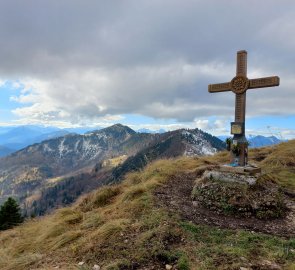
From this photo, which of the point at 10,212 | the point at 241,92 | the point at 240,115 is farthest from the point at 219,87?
the point at 10,212

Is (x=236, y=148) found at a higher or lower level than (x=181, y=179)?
higher

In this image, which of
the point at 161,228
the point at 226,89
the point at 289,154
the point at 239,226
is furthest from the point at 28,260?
the point at 289,154

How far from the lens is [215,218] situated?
8664mm

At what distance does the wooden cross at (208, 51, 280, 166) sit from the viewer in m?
11.7

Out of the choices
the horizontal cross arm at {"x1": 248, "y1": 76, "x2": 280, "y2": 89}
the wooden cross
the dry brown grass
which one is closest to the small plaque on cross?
the wooden cross

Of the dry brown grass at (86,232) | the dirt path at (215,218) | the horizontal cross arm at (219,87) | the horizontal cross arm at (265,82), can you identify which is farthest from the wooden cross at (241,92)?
the dry brown grass at (86,232)

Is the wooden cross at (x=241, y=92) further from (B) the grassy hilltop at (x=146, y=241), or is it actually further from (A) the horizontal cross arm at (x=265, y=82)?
(B) the grassy hilltop at (x=146, y=241)

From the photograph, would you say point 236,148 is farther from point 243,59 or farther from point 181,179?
point 243,59

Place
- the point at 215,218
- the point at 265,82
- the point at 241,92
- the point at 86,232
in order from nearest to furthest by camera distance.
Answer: the point at 86,232 < the point at 215,218 < the point at 265,82 < the point at 241,92

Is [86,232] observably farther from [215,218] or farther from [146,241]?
[215,218]

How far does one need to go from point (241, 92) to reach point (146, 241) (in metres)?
8.42

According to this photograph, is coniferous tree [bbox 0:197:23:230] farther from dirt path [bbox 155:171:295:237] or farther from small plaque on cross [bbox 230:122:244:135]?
small plaque on cross [bbox 230:122:244:135]

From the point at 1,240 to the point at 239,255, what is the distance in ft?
29.1

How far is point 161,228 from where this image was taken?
709cm
